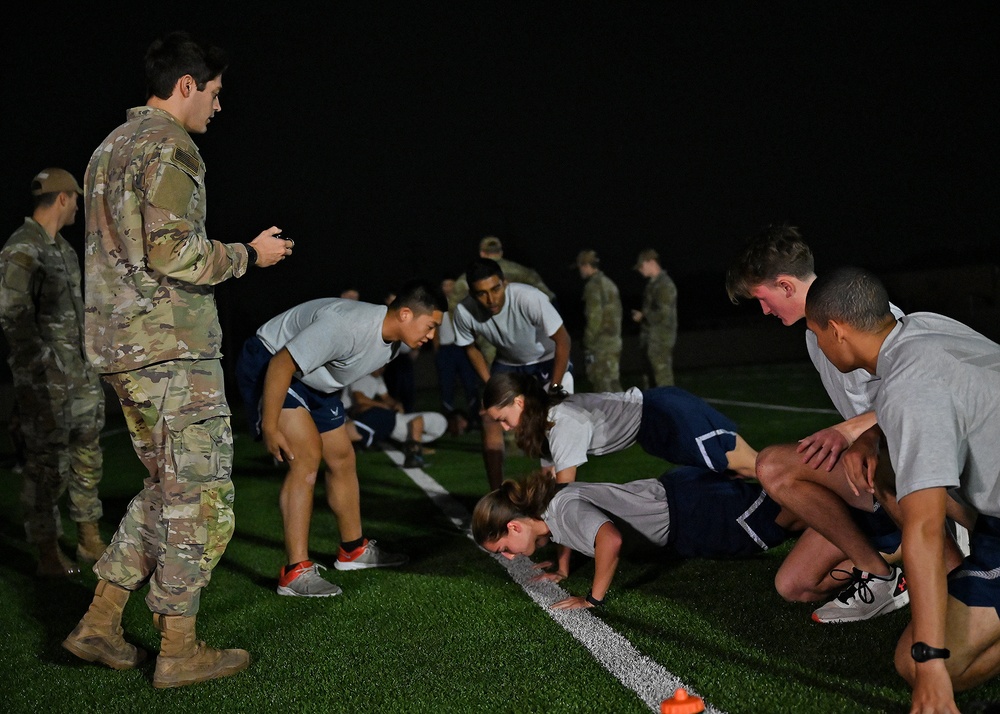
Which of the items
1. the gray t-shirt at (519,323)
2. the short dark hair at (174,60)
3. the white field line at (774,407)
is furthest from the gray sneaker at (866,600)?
the white field line at (774,407)

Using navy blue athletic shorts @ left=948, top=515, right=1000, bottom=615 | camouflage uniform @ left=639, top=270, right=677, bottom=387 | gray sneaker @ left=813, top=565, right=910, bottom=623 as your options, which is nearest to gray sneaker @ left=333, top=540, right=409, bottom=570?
gray sneaker @ left=813, top=565, right=910, bottom=623

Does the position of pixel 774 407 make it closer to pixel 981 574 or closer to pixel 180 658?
pixel 981 574

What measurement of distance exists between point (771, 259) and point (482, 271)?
269 centimetres

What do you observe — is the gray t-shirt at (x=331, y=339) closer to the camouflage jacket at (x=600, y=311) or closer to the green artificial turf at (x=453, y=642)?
the green artificial turf at (x=453, y=642)

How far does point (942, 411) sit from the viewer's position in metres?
2.58

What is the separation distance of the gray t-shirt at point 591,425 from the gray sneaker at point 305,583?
1377 millimetres

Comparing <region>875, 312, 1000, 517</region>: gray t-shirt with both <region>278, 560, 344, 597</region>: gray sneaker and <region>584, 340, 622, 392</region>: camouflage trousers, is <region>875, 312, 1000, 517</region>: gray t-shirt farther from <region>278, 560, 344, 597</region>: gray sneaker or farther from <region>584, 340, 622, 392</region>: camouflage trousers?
<region>584, 340, 622, 392</region>: camouflage trousers

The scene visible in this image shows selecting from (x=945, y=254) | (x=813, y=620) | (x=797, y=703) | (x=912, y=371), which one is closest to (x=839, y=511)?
(x=813, y=620)

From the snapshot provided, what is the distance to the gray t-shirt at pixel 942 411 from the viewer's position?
2516 millimetres

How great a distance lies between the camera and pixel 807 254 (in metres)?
4.02

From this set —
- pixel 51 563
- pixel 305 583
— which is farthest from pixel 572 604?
pixel 51 563

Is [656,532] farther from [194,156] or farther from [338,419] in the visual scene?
[194,156]

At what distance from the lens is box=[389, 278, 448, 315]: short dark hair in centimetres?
490

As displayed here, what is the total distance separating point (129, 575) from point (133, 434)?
610mm
